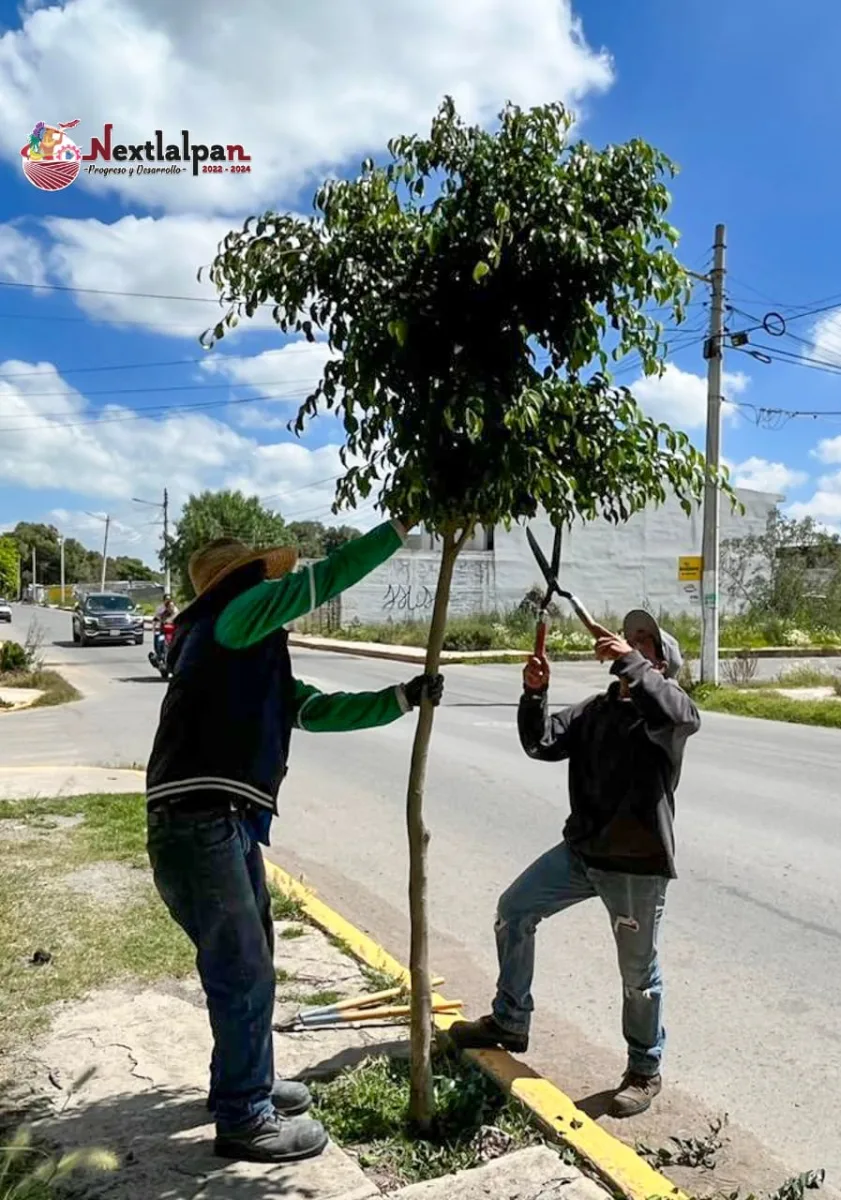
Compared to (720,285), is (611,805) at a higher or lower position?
lower

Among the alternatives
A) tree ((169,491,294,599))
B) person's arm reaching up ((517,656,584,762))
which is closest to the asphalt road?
person's arm reaching up ((517,656,584,762))

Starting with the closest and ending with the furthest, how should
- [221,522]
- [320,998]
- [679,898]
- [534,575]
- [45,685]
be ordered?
[320,998] → [679,898] → [45,685] → [534,575] → [221,522]

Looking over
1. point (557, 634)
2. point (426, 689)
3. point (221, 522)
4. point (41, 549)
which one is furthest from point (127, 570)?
point (426, 689)

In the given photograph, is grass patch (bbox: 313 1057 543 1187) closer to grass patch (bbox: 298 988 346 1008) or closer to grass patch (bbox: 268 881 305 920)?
grass patch (bbox: 298 988 346 1008)

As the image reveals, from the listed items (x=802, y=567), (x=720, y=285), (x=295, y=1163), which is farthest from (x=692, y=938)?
(x=802, y=567)

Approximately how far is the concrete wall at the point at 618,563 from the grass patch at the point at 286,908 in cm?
3443

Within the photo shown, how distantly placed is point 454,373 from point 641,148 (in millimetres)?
896

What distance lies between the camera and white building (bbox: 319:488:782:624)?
Answer: 131ft

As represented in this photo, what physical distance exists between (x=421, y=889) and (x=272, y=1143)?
0.86 m

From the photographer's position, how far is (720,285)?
17.9 meters

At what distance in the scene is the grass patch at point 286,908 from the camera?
5.43m

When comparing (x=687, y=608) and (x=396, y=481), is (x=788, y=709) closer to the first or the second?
(x=396, y=481)

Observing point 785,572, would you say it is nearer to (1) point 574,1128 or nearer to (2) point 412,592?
(2) point 412,592

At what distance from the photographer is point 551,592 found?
133 inches
